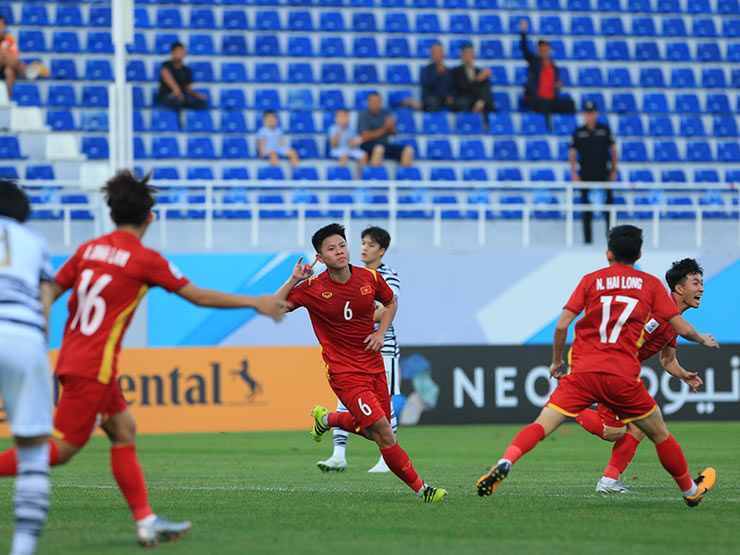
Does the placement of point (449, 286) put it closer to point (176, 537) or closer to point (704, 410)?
point (704, 410)

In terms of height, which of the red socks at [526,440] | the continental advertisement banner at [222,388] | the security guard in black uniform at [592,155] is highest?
the security guard in black uniform at [592,155]

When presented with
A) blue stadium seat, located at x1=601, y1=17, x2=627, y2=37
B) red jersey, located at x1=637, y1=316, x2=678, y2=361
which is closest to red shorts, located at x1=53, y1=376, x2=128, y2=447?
red jersey, located at x1=637, y1=316, x2=678, y2=361

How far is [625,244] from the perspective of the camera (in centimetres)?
794

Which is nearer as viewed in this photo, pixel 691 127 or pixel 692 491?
pixel 692 491

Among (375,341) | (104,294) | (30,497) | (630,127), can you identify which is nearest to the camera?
(30,497)

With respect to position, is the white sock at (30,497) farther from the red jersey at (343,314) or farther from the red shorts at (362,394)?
the red jersey at (343,314)

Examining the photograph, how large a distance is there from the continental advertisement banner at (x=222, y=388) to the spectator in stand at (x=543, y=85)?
8454mm

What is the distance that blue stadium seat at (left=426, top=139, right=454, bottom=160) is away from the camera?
22000mm

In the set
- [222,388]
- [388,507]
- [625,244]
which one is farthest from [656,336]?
[222,388]

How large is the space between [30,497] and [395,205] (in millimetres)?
12906

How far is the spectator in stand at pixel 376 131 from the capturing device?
21078 mm

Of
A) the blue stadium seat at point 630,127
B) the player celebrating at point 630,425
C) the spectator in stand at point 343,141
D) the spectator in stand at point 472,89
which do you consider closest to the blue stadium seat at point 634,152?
the blue stadium seat at point 630,127

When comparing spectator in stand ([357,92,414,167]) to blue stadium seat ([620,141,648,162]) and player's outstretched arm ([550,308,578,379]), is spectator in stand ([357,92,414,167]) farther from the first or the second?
player's outstretched arm ([550,308,578,379])

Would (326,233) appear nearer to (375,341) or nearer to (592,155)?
(375,341)
